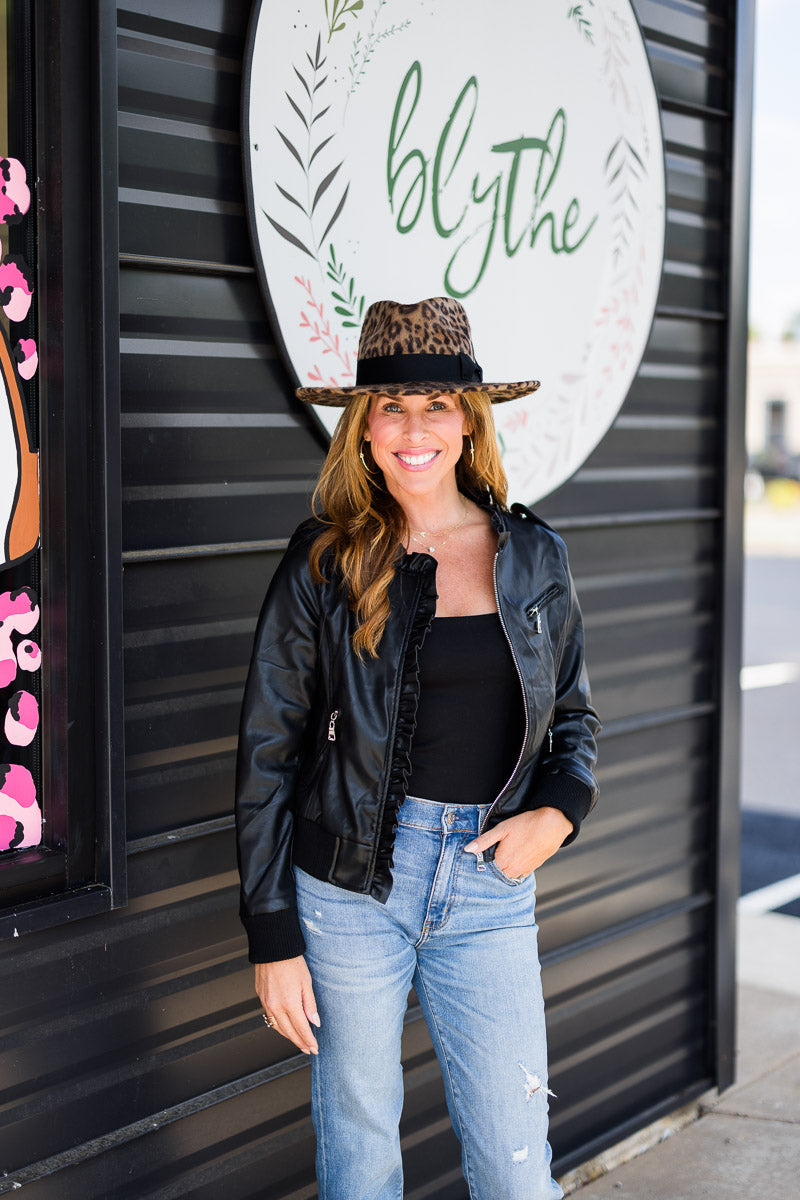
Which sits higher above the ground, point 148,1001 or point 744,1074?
point 148,1001

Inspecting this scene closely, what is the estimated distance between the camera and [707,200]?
3.65m

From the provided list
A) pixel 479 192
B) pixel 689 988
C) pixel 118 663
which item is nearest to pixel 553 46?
pixel 479 192

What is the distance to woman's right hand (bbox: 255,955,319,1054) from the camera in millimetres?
2066

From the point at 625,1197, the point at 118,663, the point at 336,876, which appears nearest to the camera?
the point at 336,876

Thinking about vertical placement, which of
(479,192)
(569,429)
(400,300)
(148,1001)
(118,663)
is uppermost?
(479,192)

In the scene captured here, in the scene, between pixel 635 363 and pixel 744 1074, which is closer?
pixel 635 363

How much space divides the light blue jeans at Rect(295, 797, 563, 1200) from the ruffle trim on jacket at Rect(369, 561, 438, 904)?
29mm

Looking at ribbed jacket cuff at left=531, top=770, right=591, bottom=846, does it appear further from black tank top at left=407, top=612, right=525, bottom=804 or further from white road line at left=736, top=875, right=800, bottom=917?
white road line at left=736, top=875, right=800, bottom=917

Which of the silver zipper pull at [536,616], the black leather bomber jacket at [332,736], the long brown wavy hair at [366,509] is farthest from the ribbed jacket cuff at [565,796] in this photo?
the long brown wavy hair at [366,509]

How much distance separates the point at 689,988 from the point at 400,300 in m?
2.26

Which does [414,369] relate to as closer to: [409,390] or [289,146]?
[409,390]

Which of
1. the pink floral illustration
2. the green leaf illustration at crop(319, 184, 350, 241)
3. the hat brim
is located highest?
the green leaf illustration at crop(319, 184, 350, 241)

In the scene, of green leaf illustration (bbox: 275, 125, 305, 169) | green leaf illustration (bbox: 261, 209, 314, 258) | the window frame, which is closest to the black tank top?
the window frame

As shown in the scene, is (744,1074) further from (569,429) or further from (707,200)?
(707,200)
